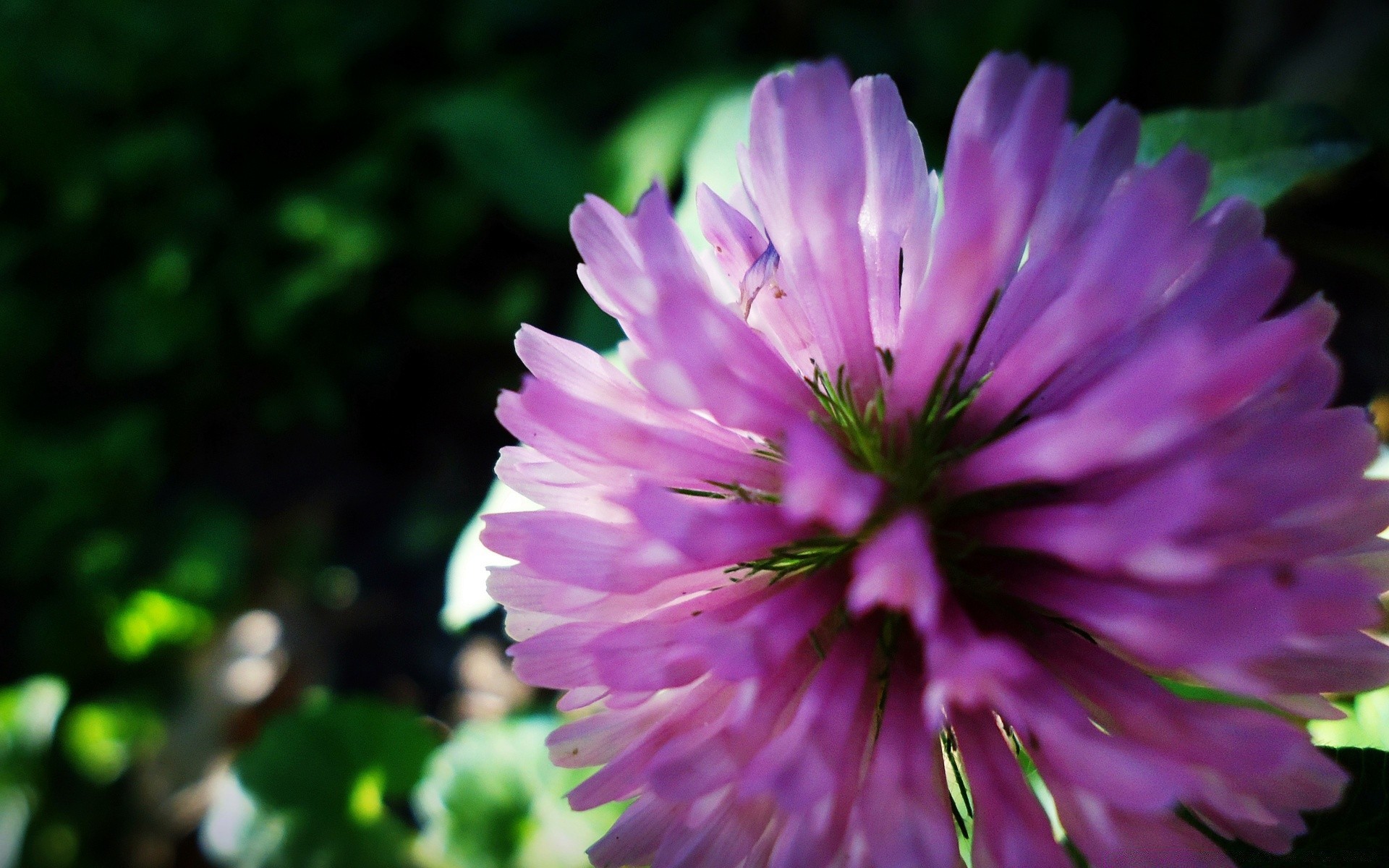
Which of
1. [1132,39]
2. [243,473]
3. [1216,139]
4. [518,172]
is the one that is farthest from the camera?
[243,473]

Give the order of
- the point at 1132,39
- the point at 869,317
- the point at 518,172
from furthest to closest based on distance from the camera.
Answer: the point at 518,172, the point at 1132,39, the point at 869,317

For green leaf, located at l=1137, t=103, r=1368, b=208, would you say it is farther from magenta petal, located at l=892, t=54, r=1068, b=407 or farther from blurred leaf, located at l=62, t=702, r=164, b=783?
blurred leaf, located at l=62, t=702, r=164, b=783

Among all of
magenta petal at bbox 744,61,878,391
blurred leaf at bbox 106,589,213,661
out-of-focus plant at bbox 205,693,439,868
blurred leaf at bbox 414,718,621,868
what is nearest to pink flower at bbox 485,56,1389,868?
magenta petal at bbox 744,61,878,391

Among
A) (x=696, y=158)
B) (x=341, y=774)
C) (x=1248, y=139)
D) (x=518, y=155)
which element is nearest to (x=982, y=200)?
(x=1248, y=139)

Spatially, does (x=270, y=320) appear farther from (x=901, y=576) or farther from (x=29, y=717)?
(x=901, y=576)

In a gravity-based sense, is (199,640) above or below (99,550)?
below

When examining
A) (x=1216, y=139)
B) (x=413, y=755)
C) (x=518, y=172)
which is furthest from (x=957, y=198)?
(x=518, y=172)

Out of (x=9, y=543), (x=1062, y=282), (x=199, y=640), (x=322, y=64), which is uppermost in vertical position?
(x=322, y=64)

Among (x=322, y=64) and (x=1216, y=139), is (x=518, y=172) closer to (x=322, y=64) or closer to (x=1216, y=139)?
(x=322, y=64)
